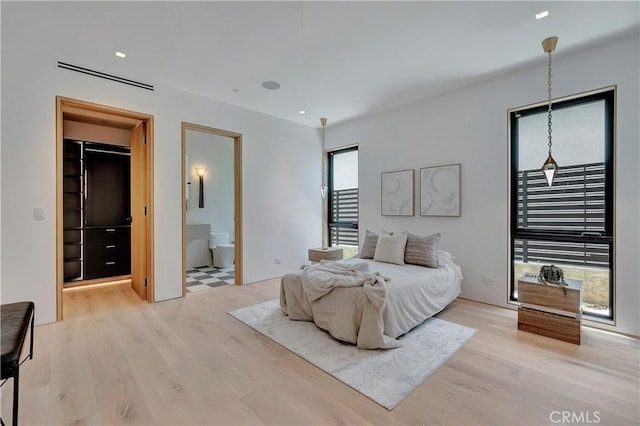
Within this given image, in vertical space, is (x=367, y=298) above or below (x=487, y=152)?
below

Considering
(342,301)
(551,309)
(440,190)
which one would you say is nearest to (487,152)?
(440,190)

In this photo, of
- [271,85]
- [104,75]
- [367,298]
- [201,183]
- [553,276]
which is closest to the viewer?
[367,298]

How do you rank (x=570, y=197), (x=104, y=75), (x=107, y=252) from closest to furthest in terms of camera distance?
(x=570, y=197)
(x=104, y=75)
(x=107, y=252)

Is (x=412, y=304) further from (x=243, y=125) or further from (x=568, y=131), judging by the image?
(x=243, y=125)

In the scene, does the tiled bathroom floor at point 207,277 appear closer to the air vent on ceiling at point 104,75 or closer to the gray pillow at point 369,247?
the gray pillow at point 369,247

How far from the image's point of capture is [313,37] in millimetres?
2848

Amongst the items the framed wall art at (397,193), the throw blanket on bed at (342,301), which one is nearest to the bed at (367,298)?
the throw blanket on bed at (342,301)

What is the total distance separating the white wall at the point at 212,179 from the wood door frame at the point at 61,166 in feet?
8.11

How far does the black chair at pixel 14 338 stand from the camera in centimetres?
129

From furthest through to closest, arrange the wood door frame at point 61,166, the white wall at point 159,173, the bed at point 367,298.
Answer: the wood door frame at point 61,166, the white wall at point 159,173, the bed at point 367,298

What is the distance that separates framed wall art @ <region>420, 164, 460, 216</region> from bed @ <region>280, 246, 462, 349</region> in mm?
932

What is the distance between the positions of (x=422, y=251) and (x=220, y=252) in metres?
4.12

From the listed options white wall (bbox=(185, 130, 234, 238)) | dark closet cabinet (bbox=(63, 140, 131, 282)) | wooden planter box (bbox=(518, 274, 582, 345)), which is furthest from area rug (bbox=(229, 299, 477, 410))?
white wall (bbox=(185, 130, 234, 238))

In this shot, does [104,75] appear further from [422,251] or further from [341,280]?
[422,251]
